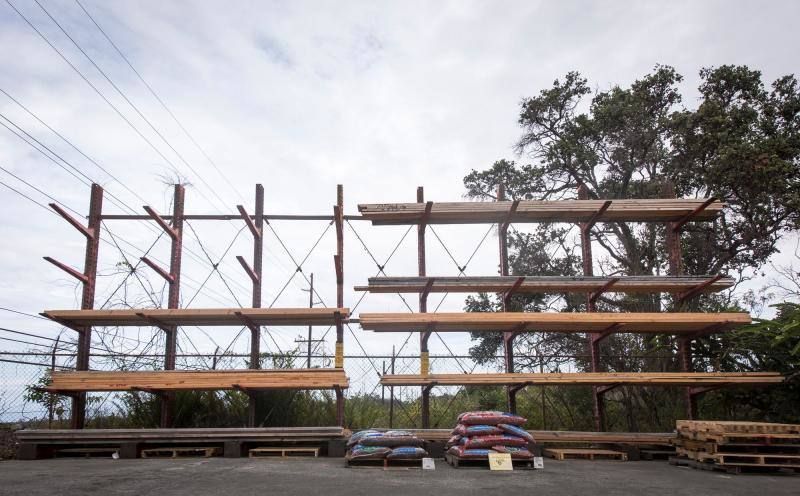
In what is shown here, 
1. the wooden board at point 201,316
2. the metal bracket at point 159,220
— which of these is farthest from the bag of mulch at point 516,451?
the metal bracket at point 159,220

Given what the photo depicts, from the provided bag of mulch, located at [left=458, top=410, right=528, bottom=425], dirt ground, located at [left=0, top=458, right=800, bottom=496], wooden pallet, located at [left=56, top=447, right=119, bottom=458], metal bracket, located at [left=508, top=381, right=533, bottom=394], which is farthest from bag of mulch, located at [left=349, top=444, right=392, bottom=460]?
wooden pallet, located at [left=56, top=447, right=119, bottom=458]

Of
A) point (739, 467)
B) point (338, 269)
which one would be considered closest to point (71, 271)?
point (338, 269)

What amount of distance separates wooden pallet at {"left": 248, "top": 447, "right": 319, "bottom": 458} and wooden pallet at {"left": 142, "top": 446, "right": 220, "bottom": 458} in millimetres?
754

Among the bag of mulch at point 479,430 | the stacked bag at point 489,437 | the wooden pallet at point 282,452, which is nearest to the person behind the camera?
the stacked bag at point 489,437

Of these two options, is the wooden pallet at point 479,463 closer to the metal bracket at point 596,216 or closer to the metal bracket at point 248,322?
the metal bracket at point 248,322

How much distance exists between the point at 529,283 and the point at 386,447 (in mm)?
4799

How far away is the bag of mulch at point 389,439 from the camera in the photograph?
10312mm

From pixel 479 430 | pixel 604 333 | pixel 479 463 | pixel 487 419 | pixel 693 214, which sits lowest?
pixel 479 463

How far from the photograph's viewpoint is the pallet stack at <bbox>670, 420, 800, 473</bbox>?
10.1m

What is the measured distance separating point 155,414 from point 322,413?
3.57m

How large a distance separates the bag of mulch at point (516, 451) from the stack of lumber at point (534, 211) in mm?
5328

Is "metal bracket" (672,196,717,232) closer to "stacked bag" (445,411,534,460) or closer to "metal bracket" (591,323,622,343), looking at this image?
"metal bracket" (591,323,622,343)

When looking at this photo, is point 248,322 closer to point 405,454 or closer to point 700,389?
point 405,454

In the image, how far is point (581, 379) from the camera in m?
12.2
